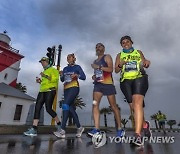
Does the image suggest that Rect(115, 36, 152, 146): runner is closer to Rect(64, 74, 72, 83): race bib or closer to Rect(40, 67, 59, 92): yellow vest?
Rect(64, 74, 72, 83): race bib

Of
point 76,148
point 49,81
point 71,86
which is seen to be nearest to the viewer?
point 76,148

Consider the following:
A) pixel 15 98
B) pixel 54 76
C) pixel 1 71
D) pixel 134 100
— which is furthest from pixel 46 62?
pixel 1 71

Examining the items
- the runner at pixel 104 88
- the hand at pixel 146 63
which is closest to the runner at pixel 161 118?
the runner at pixel 104 88

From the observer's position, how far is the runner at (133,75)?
3.28 m

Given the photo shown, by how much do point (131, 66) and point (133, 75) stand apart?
17cm

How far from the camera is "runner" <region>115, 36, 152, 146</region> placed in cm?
328

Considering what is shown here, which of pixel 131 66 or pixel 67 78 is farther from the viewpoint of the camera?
pixel 67 78

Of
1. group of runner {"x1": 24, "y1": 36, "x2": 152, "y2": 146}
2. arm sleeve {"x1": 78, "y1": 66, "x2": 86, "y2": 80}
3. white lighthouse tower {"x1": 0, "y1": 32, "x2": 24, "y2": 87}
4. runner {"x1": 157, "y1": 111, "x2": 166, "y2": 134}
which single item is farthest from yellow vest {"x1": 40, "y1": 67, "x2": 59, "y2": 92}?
white lighthouse tower {"x1": 0, "y1": 32, "x2": 24, "y2": 87}

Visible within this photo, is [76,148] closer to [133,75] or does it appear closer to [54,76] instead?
[133,75]

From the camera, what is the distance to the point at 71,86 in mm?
5156

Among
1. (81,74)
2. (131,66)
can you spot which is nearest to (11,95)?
(81,74)

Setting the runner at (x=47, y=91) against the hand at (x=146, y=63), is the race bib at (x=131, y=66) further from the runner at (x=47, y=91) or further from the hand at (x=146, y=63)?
the runner at (x=47, y=91)

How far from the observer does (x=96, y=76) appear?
14.8 ft

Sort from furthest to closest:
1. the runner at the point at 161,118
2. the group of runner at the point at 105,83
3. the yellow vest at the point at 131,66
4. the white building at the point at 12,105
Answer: the white building at the point at 12,105
the runner at the point at 161,118
the yellow vest at the point at 131,66
the group of runner at the point at 105,83
